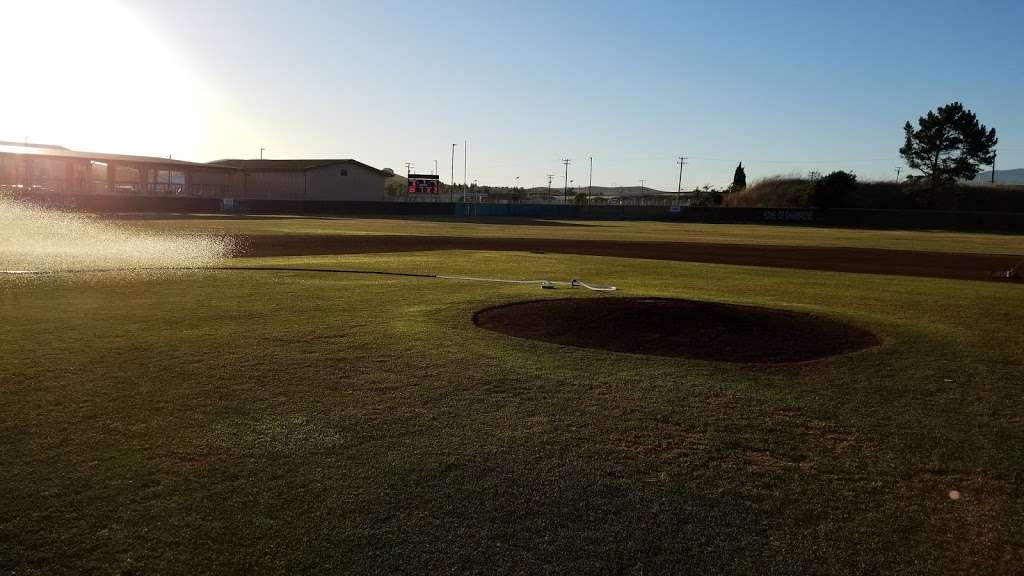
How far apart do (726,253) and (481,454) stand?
72.9 ft

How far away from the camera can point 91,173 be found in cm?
7419

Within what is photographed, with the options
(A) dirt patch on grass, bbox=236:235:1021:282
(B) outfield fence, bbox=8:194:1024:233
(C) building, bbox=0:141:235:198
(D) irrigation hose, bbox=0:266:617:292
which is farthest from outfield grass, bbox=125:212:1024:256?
(C) building, bbox=0:141:235:198

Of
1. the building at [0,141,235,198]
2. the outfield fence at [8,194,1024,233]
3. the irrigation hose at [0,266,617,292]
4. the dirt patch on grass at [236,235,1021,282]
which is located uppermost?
the building at [0,141,235,198]

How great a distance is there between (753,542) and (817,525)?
413 mm

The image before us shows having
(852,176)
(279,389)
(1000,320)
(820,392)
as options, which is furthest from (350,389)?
(852,176)

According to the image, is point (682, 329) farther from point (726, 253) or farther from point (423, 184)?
point (423, 184)

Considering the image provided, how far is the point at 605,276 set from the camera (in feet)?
49.8

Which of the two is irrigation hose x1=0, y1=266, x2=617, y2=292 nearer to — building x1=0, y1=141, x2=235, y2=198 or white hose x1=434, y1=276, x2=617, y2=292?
white hose x1=434, y1=276, x2=617, y2=292

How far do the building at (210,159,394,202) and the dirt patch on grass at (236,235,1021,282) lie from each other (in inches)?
2089

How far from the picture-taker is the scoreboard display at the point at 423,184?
82.2m

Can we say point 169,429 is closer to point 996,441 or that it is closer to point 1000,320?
point 996,441

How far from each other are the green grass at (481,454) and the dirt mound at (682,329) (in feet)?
1.47

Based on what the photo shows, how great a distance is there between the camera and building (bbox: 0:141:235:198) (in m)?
61.9

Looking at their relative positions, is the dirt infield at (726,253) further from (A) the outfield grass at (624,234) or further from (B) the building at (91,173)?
(B) the building at (91,173)
